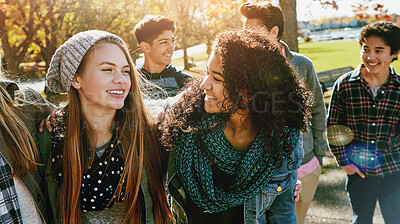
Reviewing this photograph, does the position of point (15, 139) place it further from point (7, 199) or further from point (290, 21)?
point (290, 21)

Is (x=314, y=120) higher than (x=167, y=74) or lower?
lower

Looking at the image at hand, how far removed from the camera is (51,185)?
7.09ft

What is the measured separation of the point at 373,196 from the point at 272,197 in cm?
159

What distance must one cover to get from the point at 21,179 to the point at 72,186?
0.98ft

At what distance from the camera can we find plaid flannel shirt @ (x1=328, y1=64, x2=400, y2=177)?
315cm

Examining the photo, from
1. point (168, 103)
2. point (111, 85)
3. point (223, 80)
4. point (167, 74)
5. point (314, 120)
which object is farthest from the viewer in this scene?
point (167, 74)

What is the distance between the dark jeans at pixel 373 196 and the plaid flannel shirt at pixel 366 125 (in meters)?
0.09

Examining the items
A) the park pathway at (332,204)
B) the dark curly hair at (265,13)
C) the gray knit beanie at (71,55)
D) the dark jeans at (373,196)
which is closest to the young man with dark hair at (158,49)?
the dark curly hair at (265,13)

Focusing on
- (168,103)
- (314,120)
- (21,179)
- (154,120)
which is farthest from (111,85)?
(314,120)

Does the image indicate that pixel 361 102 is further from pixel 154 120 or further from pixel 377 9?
pixel 377 9

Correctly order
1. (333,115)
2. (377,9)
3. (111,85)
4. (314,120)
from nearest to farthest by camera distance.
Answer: (111,85) → (314,120) → (333,115) → (377,9)

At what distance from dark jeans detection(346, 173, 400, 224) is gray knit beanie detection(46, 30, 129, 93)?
2534mm

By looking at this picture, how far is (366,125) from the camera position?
127 inches

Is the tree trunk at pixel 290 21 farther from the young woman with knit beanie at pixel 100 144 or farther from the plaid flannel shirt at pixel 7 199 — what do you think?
the plaid flannel shirt at pixel 7 199
